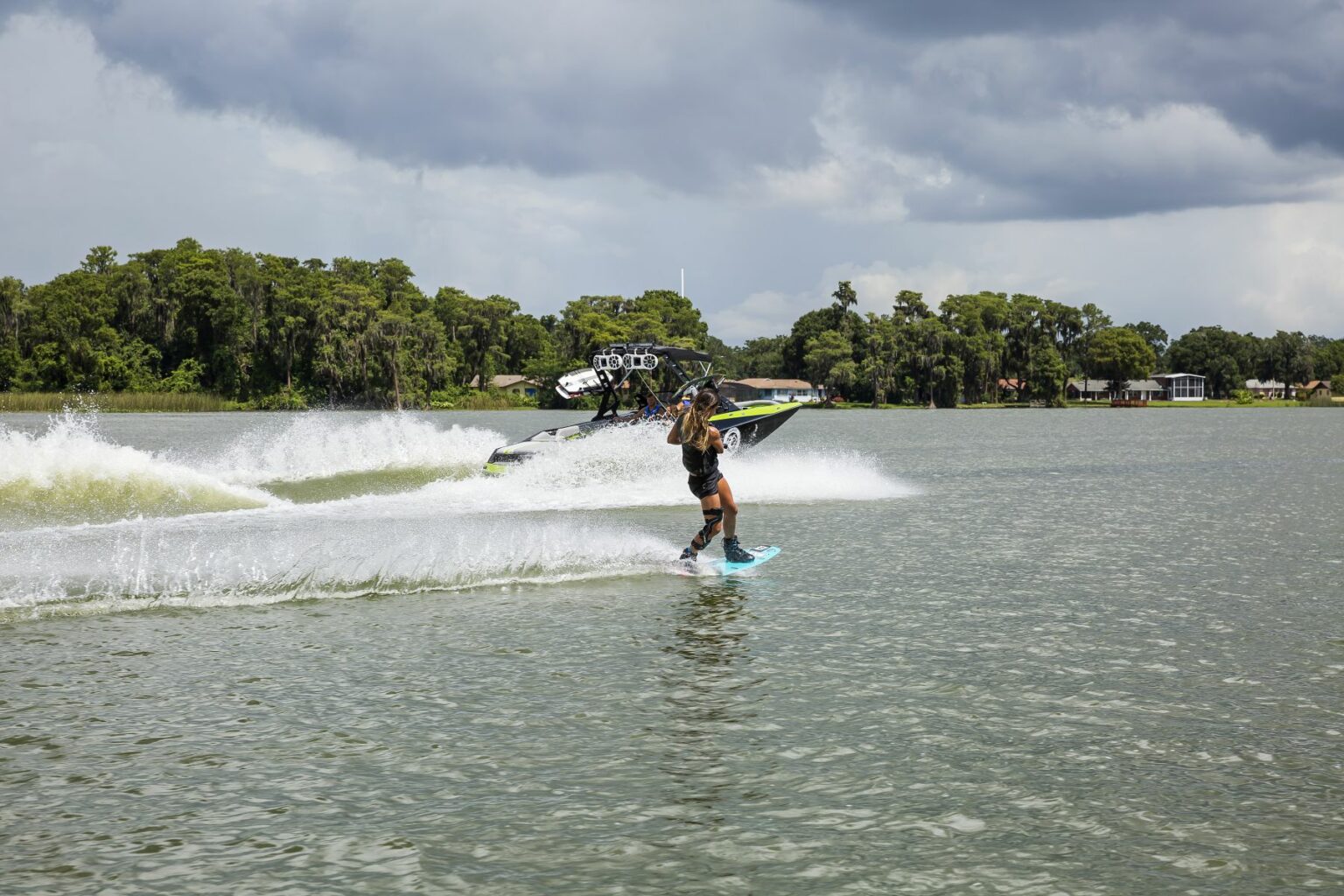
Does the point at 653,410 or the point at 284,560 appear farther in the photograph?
the point at 653,410

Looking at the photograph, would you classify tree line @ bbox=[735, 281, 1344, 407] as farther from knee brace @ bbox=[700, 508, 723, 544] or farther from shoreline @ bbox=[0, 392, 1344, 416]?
knee brace @ bbox=[700, 508, 723, 544]

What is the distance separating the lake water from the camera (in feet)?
18.9

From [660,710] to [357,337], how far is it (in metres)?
126

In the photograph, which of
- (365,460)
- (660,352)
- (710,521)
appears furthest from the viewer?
(365,460)

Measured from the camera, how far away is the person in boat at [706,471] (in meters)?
14.1

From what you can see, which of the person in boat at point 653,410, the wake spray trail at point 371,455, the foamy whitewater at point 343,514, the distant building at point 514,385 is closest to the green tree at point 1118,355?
the distant building at point 514,385

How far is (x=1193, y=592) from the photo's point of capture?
44.5ft

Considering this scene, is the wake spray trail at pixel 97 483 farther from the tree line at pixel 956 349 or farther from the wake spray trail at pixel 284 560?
the tree line at pixel 956 349

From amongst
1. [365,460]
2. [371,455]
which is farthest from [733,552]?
[371,455]

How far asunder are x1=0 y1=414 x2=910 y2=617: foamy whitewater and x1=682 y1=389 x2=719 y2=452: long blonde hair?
179cm

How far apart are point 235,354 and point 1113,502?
119437 millimetres

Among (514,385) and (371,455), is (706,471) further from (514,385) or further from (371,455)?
(514,385)

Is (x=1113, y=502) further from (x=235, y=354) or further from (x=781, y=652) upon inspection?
(x=235, y=354)

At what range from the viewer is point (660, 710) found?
27.3 feet
